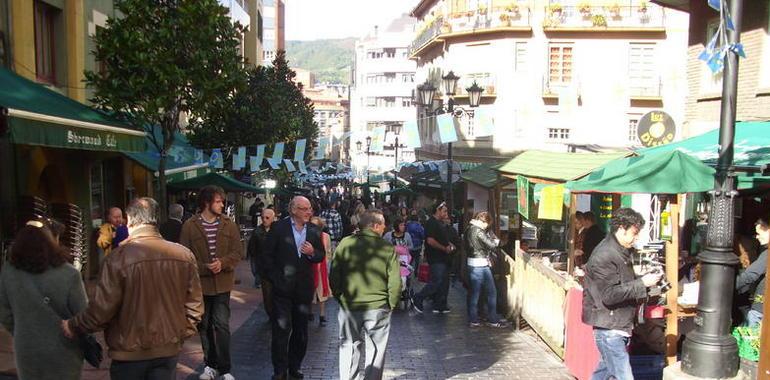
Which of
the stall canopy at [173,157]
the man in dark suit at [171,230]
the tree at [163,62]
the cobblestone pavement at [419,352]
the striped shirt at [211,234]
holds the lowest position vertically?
the cobblestone pavement at [419,352]

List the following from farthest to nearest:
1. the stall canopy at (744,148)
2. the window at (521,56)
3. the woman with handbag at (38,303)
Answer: the window at (521,56)
the stall canopy at (744,148)
the woman with handbag at (38,303)

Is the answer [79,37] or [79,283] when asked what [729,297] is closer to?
[79,283]

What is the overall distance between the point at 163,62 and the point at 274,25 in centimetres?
7441

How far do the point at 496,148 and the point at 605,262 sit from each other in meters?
28.0

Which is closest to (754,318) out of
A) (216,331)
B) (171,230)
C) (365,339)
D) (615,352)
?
(615,352)

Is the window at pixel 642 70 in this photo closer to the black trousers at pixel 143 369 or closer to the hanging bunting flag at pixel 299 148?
the hanging bunting flag at pixel 299 148

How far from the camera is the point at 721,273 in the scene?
18.2ft

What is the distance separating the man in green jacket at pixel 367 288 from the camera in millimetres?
5934

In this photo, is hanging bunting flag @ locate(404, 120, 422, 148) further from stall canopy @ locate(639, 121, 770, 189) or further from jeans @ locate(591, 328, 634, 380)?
A: jeans @ locate(591, 328, 634, 380)

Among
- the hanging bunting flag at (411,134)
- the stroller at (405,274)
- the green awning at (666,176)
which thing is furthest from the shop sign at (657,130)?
the green awning at (666,176)

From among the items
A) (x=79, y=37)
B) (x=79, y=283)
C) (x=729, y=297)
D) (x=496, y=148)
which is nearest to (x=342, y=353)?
(x=79, y=283)

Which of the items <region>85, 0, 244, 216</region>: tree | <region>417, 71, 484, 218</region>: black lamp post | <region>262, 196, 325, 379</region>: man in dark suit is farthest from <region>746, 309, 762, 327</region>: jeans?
<region>417, 71, 484, 218</region>: black lamp post

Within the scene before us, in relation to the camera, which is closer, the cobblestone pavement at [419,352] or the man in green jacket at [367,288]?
the man in green jacket at [367,288]

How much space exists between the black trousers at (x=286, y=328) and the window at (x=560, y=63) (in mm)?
27888
